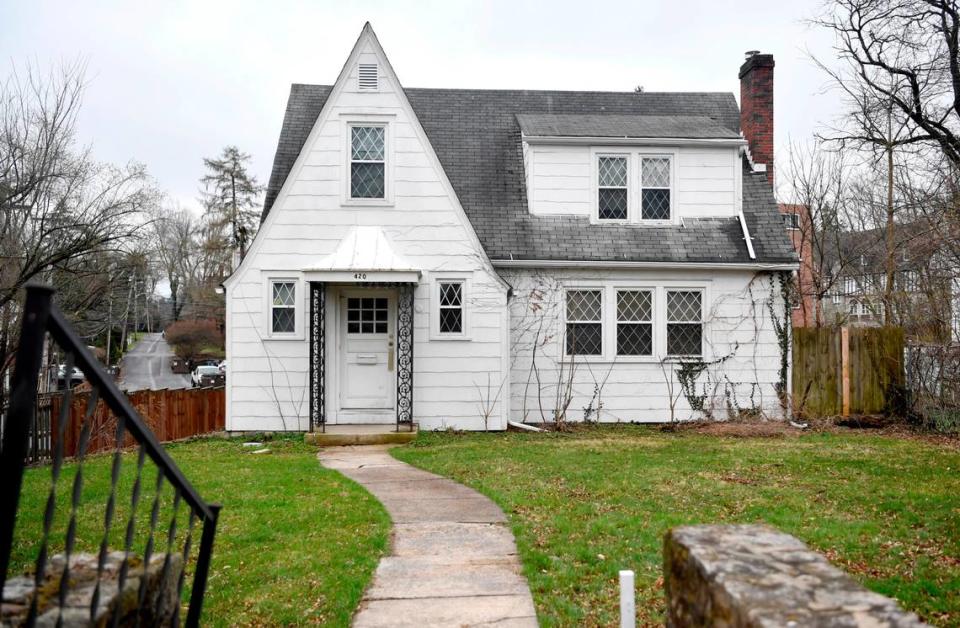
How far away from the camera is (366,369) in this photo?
528 inches

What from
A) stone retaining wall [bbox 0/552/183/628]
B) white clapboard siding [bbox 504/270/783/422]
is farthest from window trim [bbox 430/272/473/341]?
stone retaining wall [bbox 0/552/183/628]

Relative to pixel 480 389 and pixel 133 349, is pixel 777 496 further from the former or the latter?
pixel 133 349

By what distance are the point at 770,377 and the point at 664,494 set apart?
806 centimetres

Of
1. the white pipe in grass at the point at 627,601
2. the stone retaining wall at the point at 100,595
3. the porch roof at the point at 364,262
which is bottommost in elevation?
the white pipe in grass at the point at 627,601

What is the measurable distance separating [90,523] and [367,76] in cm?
917

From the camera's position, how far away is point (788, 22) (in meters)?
16.3

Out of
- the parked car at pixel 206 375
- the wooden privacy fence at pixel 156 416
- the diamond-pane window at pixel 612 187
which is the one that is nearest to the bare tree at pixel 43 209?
the wooden privacy fence at pixel 156 416

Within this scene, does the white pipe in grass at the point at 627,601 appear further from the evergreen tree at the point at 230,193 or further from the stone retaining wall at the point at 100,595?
the evergreen tree at the point at 230,193

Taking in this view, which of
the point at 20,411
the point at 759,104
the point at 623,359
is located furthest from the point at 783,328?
the point at 20,411

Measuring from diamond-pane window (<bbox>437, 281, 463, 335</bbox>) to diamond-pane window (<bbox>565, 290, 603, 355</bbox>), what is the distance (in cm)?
A: 233

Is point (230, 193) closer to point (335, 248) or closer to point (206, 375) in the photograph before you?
point (206, 375)

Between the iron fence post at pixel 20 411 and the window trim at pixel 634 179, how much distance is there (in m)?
13.3

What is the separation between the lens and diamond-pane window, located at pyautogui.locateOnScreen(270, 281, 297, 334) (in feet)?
44.6

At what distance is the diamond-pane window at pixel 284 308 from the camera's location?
44.6 ft
